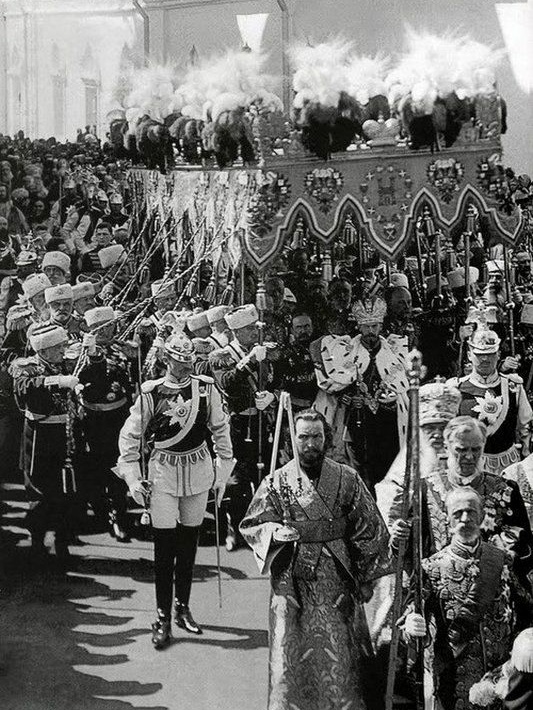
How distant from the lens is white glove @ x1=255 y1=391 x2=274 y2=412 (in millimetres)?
5426

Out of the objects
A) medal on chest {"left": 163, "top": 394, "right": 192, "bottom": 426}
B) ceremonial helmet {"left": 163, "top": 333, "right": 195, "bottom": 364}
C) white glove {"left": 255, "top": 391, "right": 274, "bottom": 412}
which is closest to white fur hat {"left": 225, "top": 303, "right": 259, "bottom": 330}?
ceremonial helmet {"left": 163, "top": 333, "right": 195, "bottom": 364}

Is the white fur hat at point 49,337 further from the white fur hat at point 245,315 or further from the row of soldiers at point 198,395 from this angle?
the white fur hat at point 245,315

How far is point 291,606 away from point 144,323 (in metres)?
1.68

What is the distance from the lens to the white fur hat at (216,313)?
5465 mm

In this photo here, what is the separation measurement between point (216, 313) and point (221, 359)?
0.80 ft

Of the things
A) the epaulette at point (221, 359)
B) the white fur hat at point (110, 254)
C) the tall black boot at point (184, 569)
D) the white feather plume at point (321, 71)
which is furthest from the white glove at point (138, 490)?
the white feather plume at point (321, 71)

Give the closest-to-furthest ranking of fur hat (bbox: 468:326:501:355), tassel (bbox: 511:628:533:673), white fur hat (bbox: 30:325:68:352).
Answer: tassel (bbox: 511:628:533:673) → fur hat (bbox: 468:326:501:355) → white fur hat (bbox: 30:325:68:352)

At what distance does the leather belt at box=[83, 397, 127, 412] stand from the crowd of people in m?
0.01

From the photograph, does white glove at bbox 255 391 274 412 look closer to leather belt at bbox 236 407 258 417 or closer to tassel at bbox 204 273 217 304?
leather belt at bbox 236 407 258 417

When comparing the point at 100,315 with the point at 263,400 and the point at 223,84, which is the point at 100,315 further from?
the point at 223,84

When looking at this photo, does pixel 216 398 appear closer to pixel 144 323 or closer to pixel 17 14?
pixel 144 323

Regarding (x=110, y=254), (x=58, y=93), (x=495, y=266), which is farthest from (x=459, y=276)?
(x=58, y=93)

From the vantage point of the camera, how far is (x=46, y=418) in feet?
18.8

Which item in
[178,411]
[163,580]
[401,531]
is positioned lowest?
[163,580]
